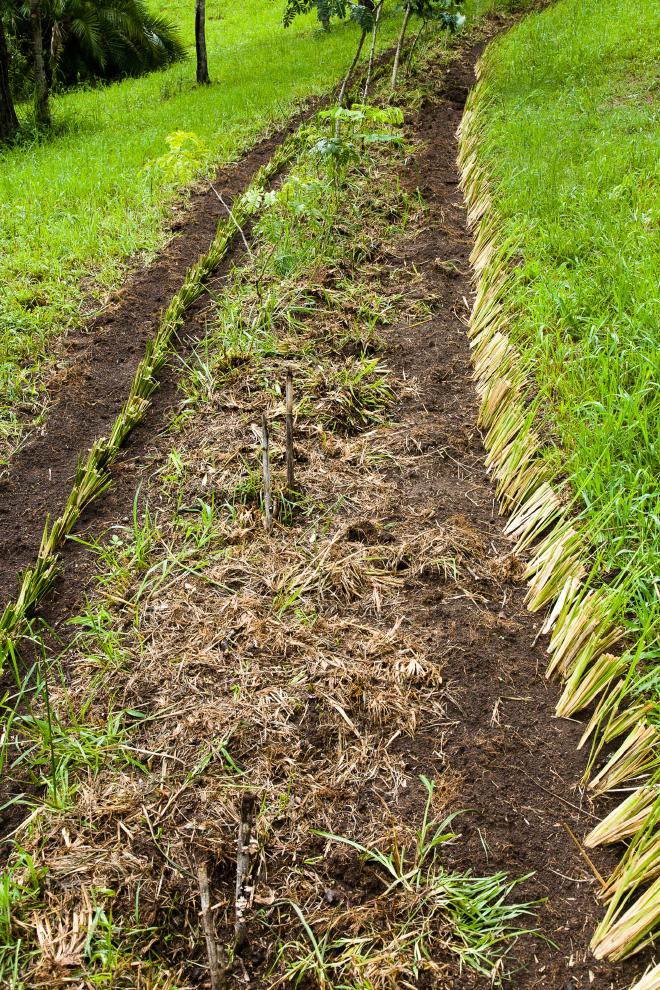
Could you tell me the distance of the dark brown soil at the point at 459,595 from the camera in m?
1.91

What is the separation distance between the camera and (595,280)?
3.50 meters

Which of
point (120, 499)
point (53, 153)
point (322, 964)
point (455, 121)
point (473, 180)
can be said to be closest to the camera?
point (322, 964)

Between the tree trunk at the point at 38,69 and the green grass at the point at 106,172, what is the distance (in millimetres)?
324

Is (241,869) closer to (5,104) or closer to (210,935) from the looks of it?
(210,935)

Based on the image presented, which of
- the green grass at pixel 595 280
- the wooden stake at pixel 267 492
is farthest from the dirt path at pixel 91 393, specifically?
the green grass at pixel 595 280

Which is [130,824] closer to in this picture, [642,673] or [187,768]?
[187,768]

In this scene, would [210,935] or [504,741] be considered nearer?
[210,935]

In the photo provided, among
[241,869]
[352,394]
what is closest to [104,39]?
[352,394]

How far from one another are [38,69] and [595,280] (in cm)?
803

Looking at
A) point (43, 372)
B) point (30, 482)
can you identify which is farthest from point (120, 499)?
point (43, 372)

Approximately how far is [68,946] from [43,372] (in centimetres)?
320

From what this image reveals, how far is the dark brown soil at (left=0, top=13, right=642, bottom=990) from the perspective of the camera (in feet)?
6.25

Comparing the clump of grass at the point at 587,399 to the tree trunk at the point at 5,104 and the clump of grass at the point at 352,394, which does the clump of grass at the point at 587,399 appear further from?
the tree trunk at the point at 5,104

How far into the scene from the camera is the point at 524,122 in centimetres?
567
